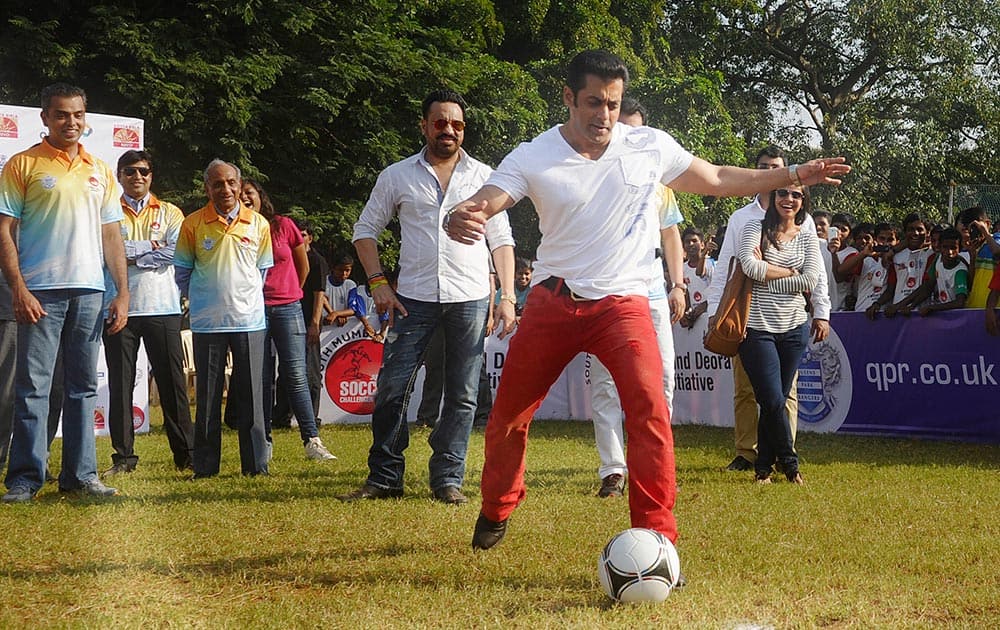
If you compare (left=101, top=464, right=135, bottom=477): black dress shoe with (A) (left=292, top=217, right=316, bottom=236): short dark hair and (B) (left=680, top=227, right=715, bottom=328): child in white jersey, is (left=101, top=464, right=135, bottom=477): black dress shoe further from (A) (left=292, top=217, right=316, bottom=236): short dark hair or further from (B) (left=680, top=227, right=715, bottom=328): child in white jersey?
(B) (left=680, top=227, right=715, bottom=328): child in white jersey

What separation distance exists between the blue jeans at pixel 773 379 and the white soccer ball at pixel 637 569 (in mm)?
3437

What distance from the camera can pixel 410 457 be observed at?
9430 millimetres

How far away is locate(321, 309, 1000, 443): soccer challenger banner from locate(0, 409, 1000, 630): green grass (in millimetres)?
2382

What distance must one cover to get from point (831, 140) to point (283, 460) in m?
23.9

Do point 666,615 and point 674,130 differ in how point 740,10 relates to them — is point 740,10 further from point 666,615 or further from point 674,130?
point 666,615

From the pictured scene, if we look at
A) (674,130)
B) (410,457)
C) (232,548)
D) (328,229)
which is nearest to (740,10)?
(674,130)

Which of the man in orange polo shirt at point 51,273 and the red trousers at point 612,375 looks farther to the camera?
the man in orange polo shirt at point 51,273

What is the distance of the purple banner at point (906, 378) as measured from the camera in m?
10.2

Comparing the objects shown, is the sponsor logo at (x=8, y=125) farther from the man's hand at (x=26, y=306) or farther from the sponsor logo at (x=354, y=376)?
the sponsor logo at (x=354, y=376)

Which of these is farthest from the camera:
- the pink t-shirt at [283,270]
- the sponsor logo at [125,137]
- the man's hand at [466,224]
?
the sponsor logo at [125,137]

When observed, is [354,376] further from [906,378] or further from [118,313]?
[118,313]

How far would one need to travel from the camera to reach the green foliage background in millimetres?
19609

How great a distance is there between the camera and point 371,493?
6.70m

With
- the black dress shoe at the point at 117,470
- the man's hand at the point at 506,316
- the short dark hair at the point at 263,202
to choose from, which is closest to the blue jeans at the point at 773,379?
the man's hand at the point at 506,316
